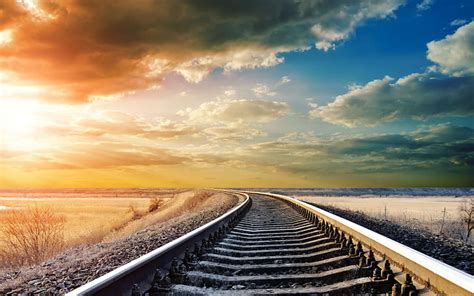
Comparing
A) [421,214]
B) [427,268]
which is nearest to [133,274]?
[427,268]

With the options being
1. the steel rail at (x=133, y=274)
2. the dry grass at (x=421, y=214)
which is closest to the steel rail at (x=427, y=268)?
the steel rail at (x=133, y=274)

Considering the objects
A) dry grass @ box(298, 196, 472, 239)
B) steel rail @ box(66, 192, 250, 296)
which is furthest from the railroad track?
dry grass @ box(298, 196, 472, 239)

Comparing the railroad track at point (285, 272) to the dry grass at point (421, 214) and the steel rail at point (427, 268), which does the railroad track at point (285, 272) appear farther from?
the dry grass at point (421, 214)

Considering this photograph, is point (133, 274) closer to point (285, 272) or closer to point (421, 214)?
point (285, 272)

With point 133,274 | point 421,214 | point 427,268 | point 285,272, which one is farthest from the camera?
point 421,214

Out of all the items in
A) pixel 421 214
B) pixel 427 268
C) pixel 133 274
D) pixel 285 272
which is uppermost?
pixel 427 268

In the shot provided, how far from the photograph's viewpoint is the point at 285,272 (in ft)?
16.8

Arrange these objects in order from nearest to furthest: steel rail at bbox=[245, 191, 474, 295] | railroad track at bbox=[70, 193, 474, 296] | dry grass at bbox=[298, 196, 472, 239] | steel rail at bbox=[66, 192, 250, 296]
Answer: steel rail at bbox=[245, 191, 474, 295], steel rail at bbox=[66, 192, 250, 296], railroad track at bbox=[70, 193, 474, 296], dry grass at bbox=[298, 196, 472, 239]

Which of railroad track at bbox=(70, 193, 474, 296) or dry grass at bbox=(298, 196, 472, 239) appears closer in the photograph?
railroad track at bbox=(70, 193, 474, 296)

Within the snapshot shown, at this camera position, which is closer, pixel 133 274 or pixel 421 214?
pixel 133 274

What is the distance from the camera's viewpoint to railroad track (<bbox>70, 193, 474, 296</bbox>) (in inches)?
137

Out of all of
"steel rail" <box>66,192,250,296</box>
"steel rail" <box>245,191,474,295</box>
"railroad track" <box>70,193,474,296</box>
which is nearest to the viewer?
"steel rail" <box>245,191,474,295</box>

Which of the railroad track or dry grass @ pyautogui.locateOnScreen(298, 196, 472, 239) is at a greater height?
the railroad track

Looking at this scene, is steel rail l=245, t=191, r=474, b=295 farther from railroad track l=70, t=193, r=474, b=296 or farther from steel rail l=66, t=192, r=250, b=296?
steel rail l=66, t=192, r=250, b=296
